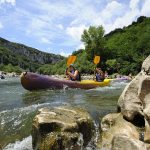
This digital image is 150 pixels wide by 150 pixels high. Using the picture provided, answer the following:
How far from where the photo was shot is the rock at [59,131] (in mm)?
7469

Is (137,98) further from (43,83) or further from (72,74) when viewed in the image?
(72,74)

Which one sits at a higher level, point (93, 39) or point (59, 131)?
point (93, 39)

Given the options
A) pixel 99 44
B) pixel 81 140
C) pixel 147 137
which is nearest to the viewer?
pixel 147 137

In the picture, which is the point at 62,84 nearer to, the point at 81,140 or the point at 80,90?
the point at 80,90

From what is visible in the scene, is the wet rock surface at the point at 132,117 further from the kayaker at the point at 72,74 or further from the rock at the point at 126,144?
the kayaker at the point at 72,74

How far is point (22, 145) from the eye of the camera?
8578mm

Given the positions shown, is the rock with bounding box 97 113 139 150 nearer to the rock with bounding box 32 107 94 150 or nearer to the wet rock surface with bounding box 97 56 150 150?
the wet rock surface with bounding box 97 56 150 150

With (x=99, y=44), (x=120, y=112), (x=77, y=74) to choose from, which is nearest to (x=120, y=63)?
(x=99, y=44)

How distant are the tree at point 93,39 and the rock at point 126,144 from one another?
7026 cm

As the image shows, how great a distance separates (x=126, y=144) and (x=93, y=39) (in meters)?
71.2

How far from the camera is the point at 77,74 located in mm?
21500

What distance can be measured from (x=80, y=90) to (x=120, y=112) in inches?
456

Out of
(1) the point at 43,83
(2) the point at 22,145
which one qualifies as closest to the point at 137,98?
(2) the point at 22,145

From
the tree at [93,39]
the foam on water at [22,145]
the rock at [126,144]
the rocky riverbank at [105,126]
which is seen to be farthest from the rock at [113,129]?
the tree at [93,39]
